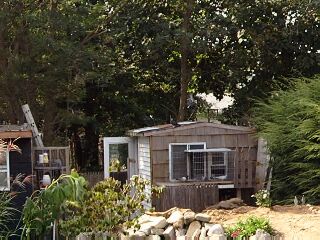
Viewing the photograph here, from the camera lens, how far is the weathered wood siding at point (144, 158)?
16.2 meters

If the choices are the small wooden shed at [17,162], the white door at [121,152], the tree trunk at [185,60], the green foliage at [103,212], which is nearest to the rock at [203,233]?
the green foliage at [103,212]

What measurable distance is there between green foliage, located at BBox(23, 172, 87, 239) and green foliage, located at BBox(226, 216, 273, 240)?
8.13ft

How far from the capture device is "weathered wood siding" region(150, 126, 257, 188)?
622 inches

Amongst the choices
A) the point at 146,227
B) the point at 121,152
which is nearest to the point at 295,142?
the point at 146,227

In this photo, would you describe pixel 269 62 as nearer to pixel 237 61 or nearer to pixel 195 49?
pixel 237 61

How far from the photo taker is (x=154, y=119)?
24.7 metres

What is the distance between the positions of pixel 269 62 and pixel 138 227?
43.5 ft

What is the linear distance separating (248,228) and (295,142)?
4220mm

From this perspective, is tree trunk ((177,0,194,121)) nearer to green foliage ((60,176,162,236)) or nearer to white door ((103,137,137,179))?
white door ((103,137,137,179))

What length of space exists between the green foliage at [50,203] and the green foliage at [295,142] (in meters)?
5.16

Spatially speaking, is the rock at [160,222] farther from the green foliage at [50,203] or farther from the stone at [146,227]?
the green foliage at [50,203]

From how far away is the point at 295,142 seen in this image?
14.2 metres

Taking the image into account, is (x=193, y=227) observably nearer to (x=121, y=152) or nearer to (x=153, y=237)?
(x=153, y=237)

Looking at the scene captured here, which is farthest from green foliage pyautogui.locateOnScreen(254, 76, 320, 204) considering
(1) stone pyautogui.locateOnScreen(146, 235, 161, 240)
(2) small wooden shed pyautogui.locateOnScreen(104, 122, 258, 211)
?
(1) stone pyautogui.locateOnScreen(146, 235, 161, 240)
